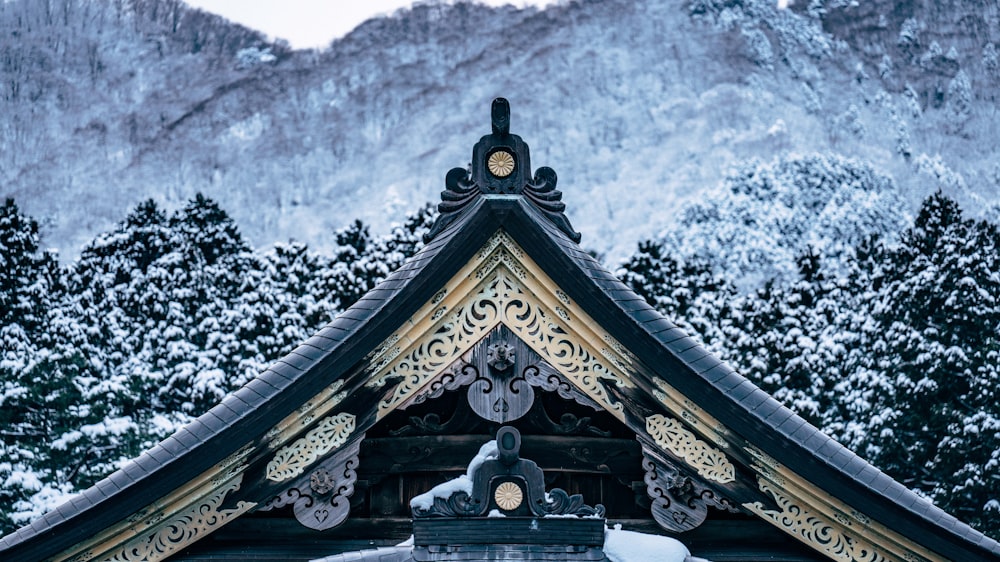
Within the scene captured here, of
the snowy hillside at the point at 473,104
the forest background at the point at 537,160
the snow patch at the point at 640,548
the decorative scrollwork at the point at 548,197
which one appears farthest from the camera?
the snowy hillside at the point at 473,104

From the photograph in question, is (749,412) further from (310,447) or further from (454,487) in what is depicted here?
(310,447)

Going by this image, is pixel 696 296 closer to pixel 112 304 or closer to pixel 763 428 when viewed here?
pixel 112 304

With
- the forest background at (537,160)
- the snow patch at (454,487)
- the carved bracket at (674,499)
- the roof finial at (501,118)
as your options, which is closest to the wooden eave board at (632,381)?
the carved bracket at (674,499)

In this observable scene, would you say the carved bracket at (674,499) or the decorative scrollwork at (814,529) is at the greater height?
the carved bracket at (674,499)

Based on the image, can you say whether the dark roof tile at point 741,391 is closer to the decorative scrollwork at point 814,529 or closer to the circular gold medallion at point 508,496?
the decorative scrollwork at point 814,529

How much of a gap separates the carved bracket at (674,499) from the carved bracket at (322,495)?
133cm

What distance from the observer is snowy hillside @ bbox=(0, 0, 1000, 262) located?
55344 millimetres

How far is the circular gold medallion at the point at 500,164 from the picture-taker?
5.58m

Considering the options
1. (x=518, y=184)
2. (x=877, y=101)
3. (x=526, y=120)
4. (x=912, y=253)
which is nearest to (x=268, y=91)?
(x=526, y=120)

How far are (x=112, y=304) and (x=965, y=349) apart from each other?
1719 centimetres

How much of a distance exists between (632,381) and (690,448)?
39cm

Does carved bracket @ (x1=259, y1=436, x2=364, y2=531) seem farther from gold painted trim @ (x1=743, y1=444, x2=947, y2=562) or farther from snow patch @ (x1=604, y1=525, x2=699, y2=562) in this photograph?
gold painted trim @ (x1=743, y1=444, x2=947, y2=562)

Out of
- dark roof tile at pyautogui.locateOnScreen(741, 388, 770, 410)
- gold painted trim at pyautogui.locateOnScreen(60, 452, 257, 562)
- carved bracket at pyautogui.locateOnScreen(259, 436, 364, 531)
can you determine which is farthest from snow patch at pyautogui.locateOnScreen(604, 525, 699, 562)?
gold painted trim at pyautogui.locateOnScreen(60, 452, 257, 562)

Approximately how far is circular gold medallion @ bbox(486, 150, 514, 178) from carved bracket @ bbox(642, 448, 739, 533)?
1.40 metres
